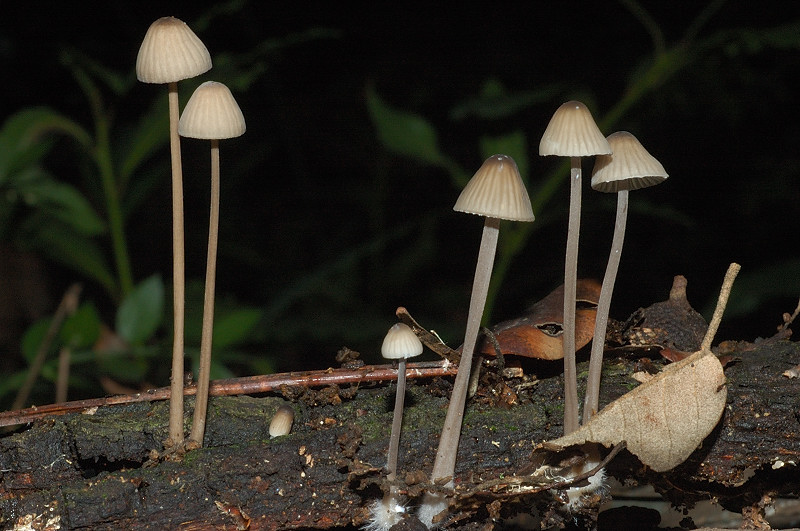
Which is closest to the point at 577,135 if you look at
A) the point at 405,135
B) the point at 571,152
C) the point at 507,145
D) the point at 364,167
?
the point at 571,152

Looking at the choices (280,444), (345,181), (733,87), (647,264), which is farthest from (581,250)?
(280,444)

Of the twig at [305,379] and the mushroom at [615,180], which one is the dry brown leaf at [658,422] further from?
the twig at [305,379]

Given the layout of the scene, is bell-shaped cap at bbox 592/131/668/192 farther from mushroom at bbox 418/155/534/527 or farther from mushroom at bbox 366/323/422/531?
mushroom at bbox 366/323/422/531

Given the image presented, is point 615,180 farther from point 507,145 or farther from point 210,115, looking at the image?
point 507,145

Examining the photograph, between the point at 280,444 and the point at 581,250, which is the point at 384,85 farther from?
the point at 280,444

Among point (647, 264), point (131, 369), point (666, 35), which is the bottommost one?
point (131, 369)

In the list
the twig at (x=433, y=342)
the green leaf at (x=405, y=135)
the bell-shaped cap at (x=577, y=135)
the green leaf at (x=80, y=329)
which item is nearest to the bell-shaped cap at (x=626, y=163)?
the bell-shaped cap at (x=577, y=135)
